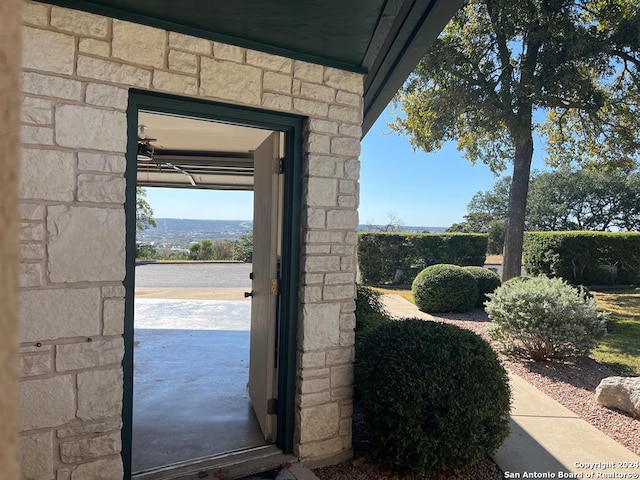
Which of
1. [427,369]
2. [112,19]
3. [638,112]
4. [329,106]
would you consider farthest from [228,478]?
[638,112]

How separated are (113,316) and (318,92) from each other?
1.84m

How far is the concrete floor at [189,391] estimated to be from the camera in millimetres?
2998

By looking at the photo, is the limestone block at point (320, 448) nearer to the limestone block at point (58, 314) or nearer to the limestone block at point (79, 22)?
the limestone block at point (58, 314)

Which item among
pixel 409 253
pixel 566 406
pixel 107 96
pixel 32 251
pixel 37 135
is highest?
pixel 107 96

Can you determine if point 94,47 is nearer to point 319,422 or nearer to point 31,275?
point 31,275

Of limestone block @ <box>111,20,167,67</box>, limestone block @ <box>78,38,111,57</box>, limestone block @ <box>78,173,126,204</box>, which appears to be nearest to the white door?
limestone block @ <box>111,20,167,67</box>

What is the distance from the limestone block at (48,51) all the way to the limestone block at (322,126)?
1362mm

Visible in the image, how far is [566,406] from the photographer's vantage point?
4.14 m

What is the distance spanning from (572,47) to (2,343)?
10297 millimetres

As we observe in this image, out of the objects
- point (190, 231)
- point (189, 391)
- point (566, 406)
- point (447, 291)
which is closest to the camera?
point (189, 391)

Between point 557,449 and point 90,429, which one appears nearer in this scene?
point 90,429

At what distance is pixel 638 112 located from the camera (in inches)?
372

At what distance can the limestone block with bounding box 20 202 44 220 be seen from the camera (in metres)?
2.05

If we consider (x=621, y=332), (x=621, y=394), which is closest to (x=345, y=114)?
(x=621, y=394)
